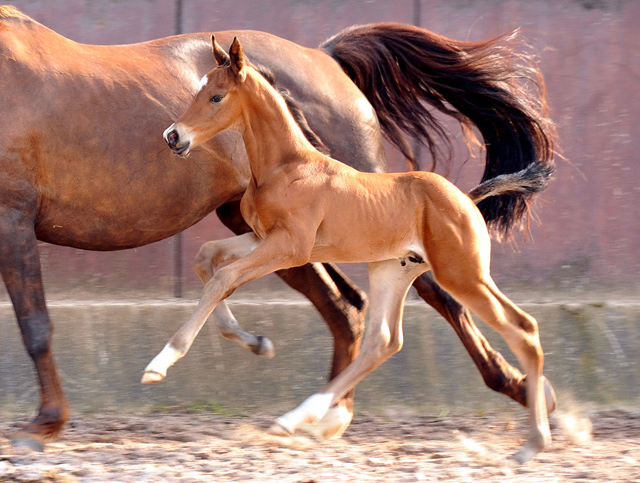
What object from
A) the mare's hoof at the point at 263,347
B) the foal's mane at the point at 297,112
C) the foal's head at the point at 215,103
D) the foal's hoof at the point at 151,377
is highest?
the foal's head at the point at 215,103

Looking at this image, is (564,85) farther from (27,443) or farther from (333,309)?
(27,443)

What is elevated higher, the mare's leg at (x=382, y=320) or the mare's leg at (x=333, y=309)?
the mare's leg at (x=382, y=320)

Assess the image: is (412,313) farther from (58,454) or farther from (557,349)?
(58,454)

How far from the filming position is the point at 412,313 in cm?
478

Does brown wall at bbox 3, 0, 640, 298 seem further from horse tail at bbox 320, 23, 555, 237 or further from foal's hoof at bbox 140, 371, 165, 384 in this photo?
foal's hoof at bbox 140, 371, 165, 384

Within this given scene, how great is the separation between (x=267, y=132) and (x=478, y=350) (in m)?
1.48

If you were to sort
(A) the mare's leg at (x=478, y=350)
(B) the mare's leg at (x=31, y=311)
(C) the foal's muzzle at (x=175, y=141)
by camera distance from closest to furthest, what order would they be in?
1. (C) the foal's muzzle at (x=175, y=141)
2. (B) the mare's leg at (x=31, y=311)
3. (A) the mare's leg at (x=478, y=350)

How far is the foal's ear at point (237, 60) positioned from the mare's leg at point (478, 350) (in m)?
1.38

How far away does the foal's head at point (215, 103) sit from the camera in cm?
330

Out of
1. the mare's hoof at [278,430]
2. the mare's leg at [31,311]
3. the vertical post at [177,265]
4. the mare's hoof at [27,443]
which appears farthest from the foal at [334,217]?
the vertical post at [177,265]

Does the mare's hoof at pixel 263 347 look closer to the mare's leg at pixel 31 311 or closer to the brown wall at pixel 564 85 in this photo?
the mare's leg at pixel 31 311

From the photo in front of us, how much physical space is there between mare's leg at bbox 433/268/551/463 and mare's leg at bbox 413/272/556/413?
0.50 metres

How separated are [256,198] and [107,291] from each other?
184cm

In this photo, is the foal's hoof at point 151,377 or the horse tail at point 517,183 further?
the horse tail at point 517,183
